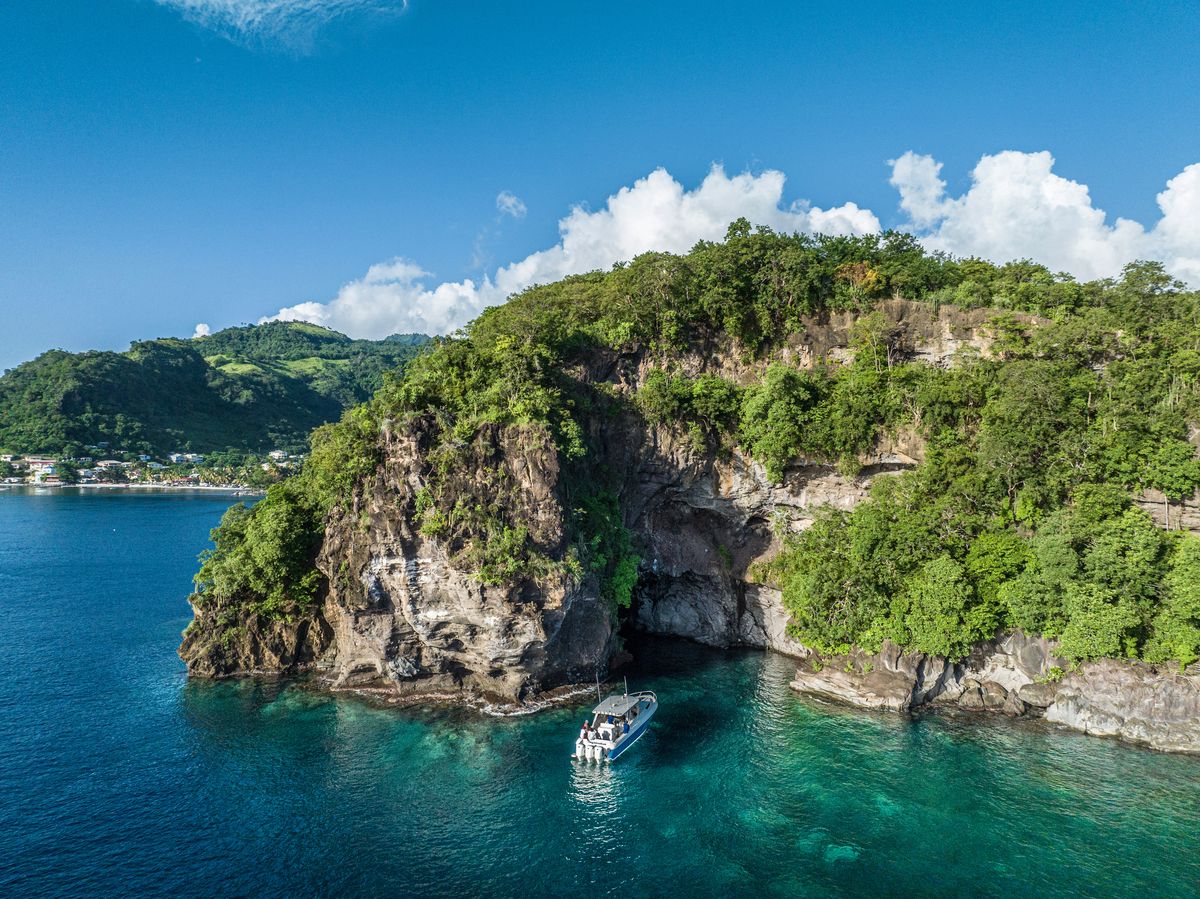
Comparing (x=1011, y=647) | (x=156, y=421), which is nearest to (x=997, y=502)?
(x=1011, y=647)

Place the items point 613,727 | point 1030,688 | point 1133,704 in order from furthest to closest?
point 1030,688
point 613,727
point 1133,704

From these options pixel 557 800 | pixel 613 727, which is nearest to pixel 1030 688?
pixel 613 727

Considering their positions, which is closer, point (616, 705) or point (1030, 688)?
point (616, 705)

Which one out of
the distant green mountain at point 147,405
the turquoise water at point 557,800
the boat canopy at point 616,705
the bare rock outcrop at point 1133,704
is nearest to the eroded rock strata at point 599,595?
the bare rock outcrop at point 1133,704

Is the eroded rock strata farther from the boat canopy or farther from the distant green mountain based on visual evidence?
the distant green mountain

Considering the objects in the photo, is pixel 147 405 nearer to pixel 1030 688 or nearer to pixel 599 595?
pixel 599 595

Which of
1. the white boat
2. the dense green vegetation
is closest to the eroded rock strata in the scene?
the dense green vegetation

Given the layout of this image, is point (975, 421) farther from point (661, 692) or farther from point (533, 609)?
point (533, 609)
